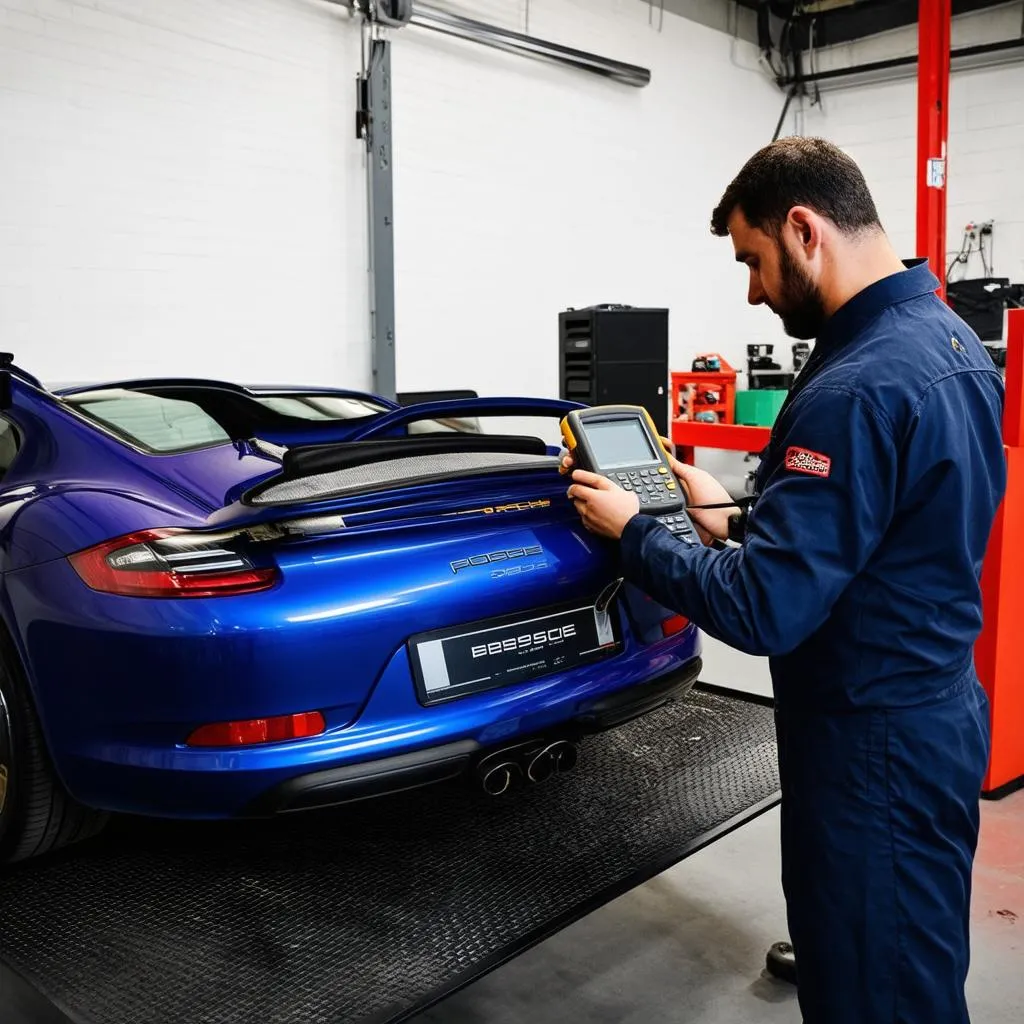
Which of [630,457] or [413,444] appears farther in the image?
[413,444]

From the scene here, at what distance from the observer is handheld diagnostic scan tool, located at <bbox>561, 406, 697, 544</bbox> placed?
1.68 m

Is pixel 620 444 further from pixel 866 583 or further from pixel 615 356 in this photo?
pixel 615 356

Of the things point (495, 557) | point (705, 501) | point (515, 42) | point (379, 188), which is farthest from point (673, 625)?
point (515, 42)

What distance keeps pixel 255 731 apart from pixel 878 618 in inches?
38.1

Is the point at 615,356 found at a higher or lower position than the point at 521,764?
higher

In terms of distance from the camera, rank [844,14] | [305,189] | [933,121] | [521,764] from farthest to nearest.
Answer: [844,14], [305,189], [933,121], [521,764]

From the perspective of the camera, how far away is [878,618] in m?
1.34

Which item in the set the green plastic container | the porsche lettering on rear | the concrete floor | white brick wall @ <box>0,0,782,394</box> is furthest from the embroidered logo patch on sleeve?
the green plastic container

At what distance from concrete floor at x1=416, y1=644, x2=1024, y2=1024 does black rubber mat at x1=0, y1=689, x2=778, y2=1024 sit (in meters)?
0.30

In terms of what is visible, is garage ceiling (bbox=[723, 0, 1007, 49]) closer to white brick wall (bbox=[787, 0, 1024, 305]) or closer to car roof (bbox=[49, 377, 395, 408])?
white brick wall (bbox=[787, 0, 1024, 305])

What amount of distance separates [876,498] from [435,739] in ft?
2.73

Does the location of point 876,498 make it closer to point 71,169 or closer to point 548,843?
point 548,843

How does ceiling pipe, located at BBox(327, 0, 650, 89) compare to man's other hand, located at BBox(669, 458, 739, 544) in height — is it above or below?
above

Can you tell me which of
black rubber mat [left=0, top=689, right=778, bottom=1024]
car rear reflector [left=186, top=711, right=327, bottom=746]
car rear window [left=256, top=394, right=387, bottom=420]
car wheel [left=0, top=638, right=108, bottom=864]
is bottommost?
black rubber mat [left=0, top=689, right=778, bottom=1024]
